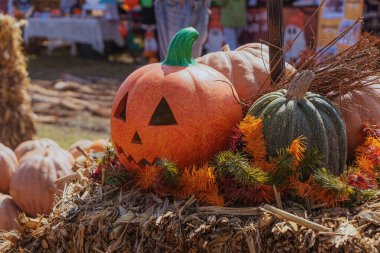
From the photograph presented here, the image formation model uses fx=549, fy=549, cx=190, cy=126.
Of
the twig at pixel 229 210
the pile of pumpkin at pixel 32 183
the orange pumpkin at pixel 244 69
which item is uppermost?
the orange pumpkin at pixel 244 69

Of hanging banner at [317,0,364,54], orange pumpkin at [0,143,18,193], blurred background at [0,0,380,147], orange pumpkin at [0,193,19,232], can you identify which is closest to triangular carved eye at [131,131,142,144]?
orange pumpkin at [0,193,19,232]

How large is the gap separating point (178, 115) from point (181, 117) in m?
0.02

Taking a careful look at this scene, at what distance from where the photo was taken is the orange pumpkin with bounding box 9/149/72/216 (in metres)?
3.51

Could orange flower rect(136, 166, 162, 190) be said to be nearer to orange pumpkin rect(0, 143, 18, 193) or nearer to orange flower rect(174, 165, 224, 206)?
orange flower rect(174, 165, 224, 206)

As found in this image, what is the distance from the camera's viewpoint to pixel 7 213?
11.5 ft

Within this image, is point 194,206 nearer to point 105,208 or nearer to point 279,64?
point 105,208

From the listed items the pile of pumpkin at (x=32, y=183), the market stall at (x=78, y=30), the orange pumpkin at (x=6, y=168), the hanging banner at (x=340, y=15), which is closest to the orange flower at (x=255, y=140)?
the pile of pumpkin at (x=32, y=183)

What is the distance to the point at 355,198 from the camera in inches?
81.6

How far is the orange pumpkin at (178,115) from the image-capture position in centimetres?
230

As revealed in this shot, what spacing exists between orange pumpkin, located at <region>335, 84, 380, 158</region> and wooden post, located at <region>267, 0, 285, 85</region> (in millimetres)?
305

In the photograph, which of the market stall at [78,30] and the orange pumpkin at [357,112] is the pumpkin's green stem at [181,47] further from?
the market stall at [78,30]

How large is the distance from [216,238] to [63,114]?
6.54 m

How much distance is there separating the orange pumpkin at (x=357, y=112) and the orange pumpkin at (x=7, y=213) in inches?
82.7

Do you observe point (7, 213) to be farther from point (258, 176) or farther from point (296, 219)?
point (296, 219)
